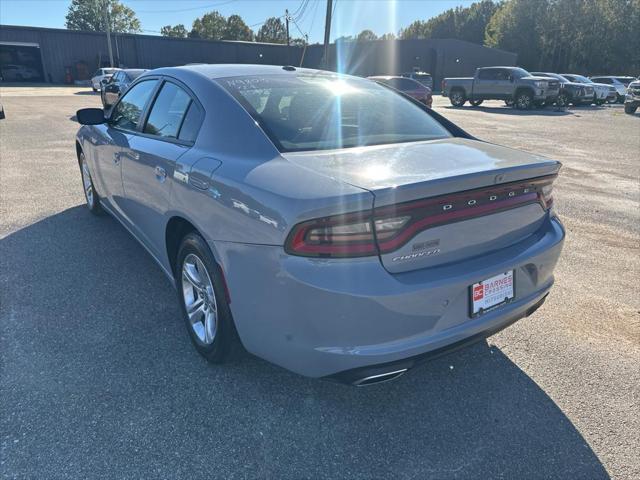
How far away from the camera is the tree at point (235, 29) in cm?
9531

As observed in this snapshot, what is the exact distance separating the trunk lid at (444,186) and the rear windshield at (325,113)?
0.19 m

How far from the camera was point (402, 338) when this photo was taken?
2.04 metres

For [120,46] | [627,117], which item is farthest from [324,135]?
[120,46]

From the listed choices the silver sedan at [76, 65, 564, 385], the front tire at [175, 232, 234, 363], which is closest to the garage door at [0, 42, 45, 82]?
the silver sedan at [76, 65, 564, 385]

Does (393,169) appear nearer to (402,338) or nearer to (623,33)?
(402,338)

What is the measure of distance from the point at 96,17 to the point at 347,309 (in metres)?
107

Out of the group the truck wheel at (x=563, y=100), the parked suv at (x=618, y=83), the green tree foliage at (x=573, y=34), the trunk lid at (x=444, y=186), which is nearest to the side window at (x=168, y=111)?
the trunk lid at (x=444, y=186)

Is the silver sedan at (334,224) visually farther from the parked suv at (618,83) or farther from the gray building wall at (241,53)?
the gray building wall at (241,53)

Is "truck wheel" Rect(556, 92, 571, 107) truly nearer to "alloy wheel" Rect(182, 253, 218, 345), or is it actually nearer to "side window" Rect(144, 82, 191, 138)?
A: "side window" Rect(144, 82, 191, 138)

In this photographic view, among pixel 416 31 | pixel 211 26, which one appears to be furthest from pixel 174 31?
pixel 416 31

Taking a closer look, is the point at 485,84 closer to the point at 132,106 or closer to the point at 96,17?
the point at 132,106

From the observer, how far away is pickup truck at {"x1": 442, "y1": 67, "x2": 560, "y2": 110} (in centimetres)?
2278

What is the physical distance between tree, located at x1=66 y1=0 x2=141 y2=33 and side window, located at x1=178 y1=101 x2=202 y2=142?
100000 millimetres

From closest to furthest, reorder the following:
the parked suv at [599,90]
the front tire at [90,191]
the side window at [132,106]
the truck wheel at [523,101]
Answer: the side window at [132,106], the front tire at [90,191], the truck wheel at [523,101], the parked suv at [599,90]
